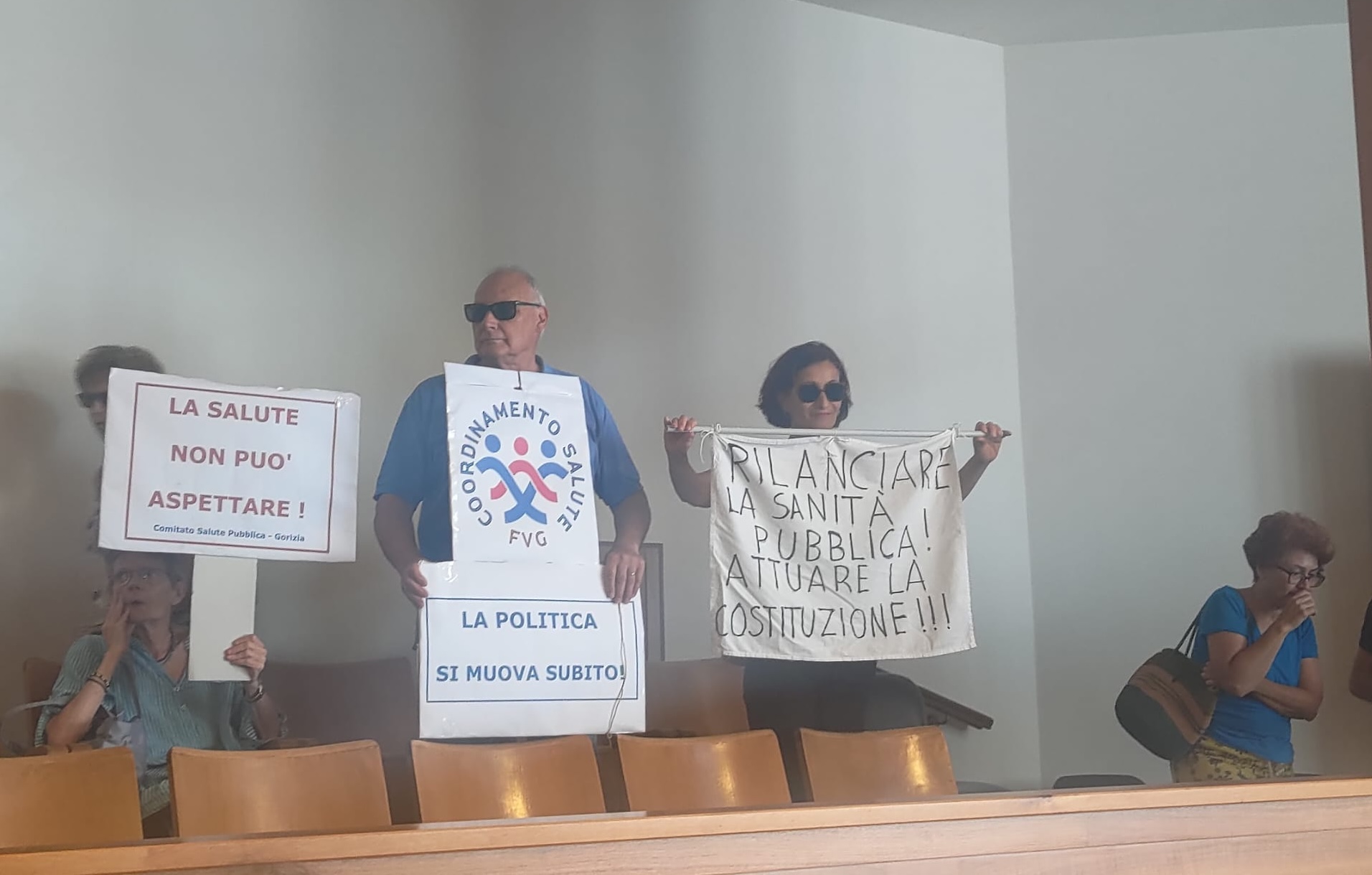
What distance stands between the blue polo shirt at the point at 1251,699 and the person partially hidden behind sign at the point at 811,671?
0.75 metres

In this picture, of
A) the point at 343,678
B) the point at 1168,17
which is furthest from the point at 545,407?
the point at 1168,17

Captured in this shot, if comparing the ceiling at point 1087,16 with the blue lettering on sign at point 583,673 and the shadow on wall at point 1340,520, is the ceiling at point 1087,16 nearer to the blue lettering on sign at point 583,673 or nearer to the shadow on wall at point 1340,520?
the shadow on wall at point 1340,520

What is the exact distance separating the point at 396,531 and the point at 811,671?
100 cm

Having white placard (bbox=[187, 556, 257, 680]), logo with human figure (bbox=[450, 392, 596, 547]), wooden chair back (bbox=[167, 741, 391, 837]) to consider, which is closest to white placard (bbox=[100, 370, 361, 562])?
white placard (bbox=[187, 556, 257, 680])

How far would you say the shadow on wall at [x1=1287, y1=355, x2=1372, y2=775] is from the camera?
12.0 ft

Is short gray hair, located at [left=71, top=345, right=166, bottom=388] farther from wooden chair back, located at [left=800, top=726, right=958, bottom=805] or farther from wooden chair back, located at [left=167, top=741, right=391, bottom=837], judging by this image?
wooden chair back, located at [left=800, top=726, right=958, bottom=805]

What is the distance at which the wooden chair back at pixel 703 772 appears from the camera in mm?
2188

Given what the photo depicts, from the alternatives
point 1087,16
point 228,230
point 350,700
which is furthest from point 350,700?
point 1087,16

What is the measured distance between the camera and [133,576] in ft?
7.69

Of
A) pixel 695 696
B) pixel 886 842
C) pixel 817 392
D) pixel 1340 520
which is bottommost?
pixel 886 842

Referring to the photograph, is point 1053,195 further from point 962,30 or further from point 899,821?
point 899,821

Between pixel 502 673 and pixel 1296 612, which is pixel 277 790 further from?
pixel 1296 612

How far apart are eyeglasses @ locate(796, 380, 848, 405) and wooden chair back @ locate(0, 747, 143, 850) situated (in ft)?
5.34

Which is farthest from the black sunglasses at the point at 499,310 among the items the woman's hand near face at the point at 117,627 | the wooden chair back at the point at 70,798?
the wooden chair back at the point at 70,798
